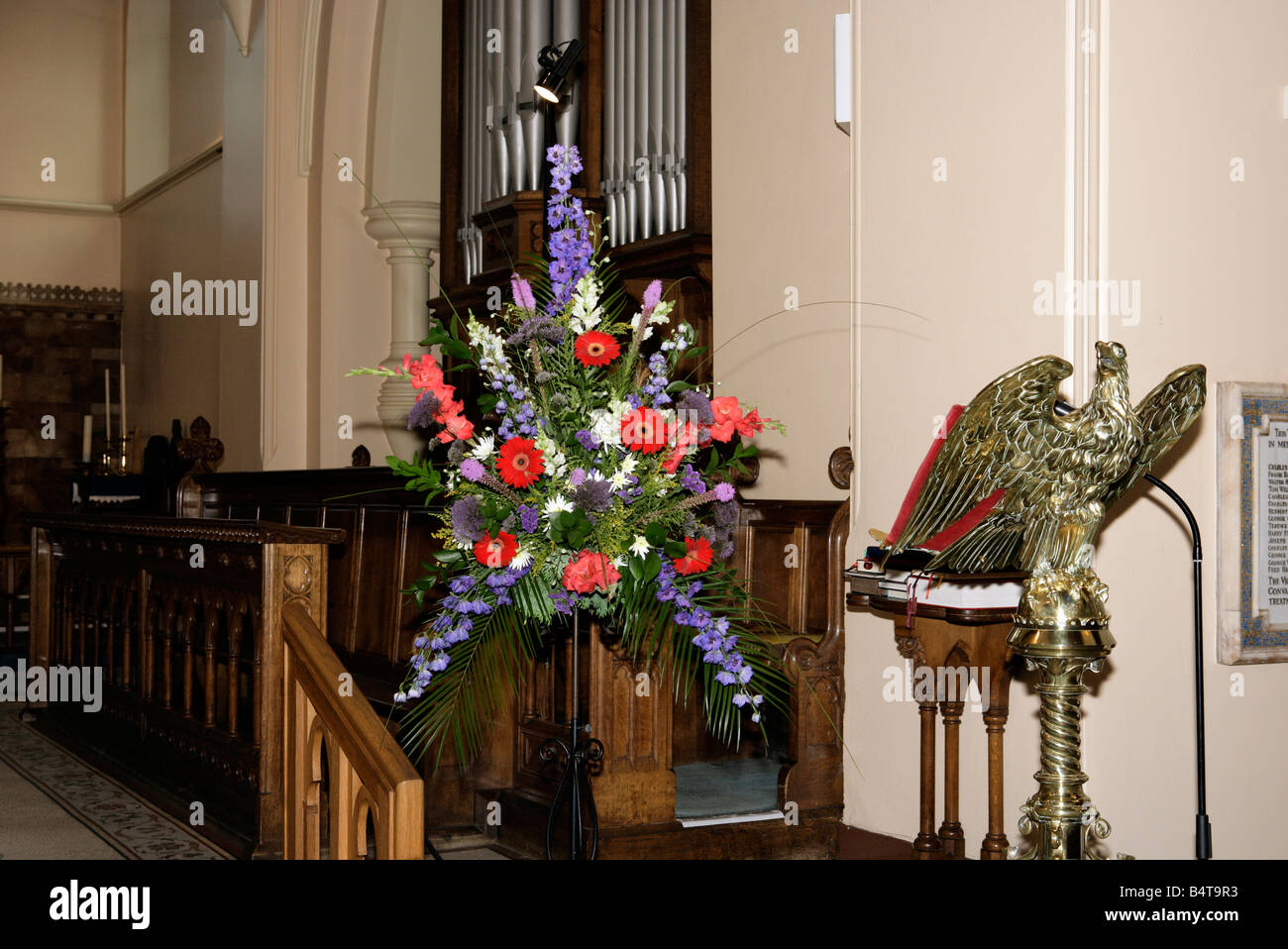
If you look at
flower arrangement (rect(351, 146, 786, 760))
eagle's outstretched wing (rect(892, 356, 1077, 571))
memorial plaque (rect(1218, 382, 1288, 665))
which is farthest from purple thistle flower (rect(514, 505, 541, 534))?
memorial plaque (rect(1218, 382, 1288, 665))

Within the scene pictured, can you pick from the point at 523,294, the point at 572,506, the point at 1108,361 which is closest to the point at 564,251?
the point at 523,294

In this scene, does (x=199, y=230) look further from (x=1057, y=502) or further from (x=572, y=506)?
(x=1057, y=502)

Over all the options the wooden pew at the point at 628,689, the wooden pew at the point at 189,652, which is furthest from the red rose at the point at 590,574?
the wooden pew at the point at 189,652

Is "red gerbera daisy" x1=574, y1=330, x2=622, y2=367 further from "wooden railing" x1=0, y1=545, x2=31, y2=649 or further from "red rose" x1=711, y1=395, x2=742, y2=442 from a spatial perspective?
"wooden railing" x1=0, y1=545, x2=31, y2=649

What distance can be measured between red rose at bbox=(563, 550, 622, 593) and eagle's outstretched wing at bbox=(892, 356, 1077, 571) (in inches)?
20.4

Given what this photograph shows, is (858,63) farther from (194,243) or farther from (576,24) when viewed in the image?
(194,243)

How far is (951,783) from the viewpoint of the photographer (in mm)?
3518

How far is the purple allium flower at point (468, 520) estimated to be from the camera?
240 centimetres

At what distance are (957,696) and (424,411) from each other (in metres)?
1.70

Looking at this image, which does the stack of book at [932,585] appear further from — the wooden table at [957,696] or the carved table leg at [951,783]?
the carved table leg at [951,783]

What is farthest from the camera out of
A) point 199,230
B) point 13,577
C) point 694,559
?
point 199,230

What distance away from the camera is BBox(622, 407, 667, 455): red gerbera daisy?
2385mm

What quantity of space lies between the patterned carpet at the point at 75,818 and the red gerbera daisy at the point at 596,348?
2.31 metres
